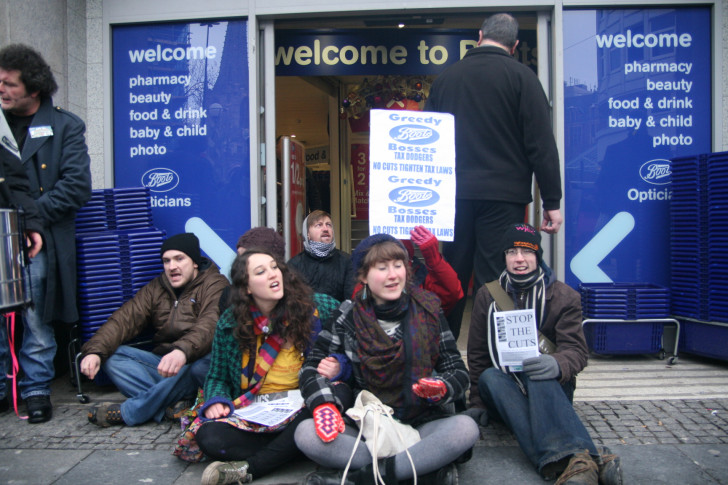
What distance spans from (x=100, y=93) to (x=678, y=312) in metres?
5.04

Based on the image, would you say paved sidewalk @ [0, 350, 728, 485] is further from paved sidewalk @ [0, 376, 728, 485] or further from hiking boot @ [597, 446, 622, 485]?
hiking boot @ [597, 446, 622, 485]

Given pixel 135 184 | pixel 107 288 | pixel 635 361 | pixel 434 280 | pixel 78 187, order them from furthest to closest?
1. pixel 135 184
2. pixel 635 361
3. pixel 107 288
4. pixel 78 187
5. pixel 434 280

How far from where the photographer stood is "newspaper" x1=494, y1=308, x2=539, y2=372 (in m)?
3.34

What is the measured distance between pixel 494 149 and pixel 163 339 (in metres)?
2.46

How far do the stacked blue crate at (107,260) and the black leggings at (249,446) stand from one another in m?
1.76

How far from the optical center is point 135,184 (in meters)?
5.54

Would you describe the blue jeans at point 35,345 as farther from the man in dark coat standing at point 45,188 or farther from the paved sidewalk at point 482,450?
the paved sidewalk at point 482,450

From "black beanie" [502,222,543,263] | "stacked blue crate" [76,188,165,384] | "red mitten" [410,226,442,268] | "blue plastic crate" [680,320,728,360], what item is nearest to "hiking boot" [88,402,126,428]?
"stacked blue crate" [76,188,165,384]

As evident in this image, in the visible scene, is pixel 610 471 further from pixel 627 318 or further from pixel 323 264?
pixel 323 264

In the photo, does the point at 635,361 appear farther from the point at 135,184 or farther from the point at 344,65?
the point at 135,184

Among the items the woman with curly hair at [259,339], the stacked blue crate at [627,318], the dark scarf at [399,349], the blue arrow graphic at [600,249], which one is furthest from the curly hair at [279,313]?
the blue arrow graphic at [600,249]

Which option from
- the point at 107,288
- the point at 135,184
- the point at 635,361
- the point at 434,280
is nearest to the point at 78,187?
the point at 107,288

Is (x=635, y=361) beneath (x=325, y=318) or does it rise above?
beneath

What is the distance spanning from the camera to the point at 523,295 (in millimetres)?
3570
